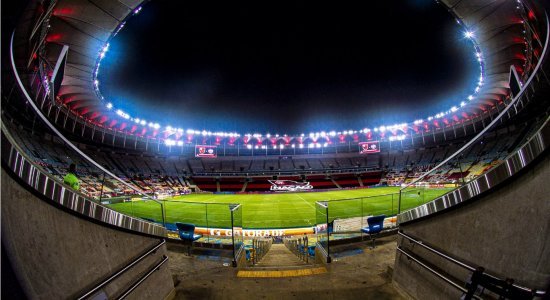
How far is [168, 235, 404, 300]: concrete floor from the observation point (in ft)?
14.4

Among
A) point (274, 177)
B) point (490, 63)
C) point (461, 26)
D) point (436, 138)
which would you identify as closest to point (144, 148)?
point (274, 177)

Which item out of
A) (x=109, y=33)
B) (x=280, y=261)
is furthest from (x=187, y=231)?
(x=109, y=33)

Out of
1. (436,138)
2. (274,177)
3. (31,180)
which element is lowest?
(274,177)

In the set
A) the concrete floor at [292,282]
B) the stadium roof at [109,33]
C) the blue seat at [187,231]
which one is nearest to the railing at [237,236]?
the concrete floor at [292,282]

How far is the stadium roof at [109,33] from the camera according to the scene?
17703 mm

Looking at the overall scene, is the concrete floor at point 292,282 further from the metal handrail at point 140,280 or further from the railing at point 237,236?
the metal handrail at point 140,280

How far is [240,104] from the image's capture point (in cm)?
5284

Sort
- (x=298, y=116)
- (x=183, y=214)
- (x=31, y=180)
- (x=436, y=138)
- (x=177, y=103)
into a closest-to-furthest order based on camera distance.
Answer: (x=31, y=180)
(x=183, y=214)
(x=177, y=103)
(x=436, y=138)
(x=298, y=116)

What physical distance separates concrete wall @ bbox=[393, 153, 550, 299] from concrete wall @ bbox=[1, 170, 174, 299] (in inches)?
181

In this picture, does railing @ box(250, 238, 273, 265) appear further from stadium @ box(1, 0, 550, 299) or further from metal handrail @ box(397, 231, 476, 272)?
metal handrail @ box(397, 231, 476, 272)

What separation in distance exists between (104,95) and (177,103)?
17.7 meters

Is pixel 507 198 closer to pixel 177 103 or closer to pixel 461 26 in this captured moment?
pixel 461 26

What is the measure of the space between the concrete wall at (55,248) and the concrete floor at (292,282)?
5.00ft

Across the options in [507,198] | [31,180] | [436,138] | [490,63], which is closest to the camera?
[31,180]
